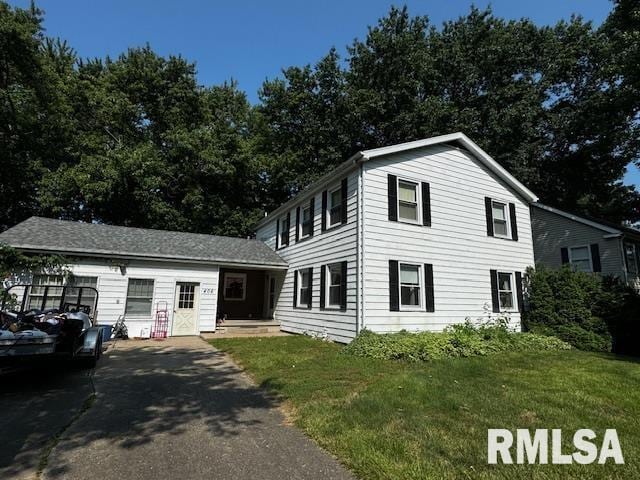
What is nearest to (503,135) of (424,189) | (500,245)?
(500,245)

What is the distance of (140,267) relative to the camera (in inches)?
536

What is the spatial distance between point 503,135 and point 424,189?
15.4 metres

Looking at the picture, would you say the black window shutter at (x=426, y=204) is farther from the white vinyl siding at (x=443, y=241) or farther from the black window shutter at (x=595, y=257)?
the black window shutter at (x=595, y=257)

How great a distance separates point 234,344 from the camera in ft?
37.9

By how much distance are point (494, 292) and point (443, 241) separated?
3138 millimetres

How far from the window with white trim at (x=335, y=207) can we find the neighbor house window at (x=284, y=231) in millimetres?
4373

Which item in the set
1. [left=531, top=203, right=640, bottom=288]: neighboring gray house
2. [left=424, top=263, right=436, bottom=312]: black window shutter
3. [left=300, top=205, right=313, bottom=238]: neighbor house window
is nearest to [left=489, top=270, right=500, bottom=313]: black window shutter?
[left=424, top=263, right=436, bottom=312]: black window shutter

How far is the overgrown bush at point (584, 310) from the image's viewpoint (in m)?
11.5

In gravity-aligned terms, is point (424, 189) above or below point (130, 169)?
below

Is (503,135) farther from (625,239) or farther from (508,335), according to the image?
(508,335)

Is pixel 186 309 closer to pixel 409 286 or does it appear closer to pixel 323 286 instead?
pixel 323 286

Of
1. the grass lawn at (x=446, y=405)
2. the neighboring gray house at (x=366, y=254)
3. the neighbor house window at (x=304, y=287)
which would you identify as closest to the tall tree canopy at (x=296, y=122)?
the neighboring gray house at (x=366, y=254)

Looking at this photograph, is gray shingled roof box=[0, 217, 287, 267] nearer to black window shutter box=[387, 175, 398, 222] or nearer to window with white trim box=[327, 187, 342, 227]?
window with white trim box=[327, 187, 342, 227]

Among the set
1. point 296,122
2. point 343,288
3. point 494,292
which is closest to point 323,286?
point 343,288
